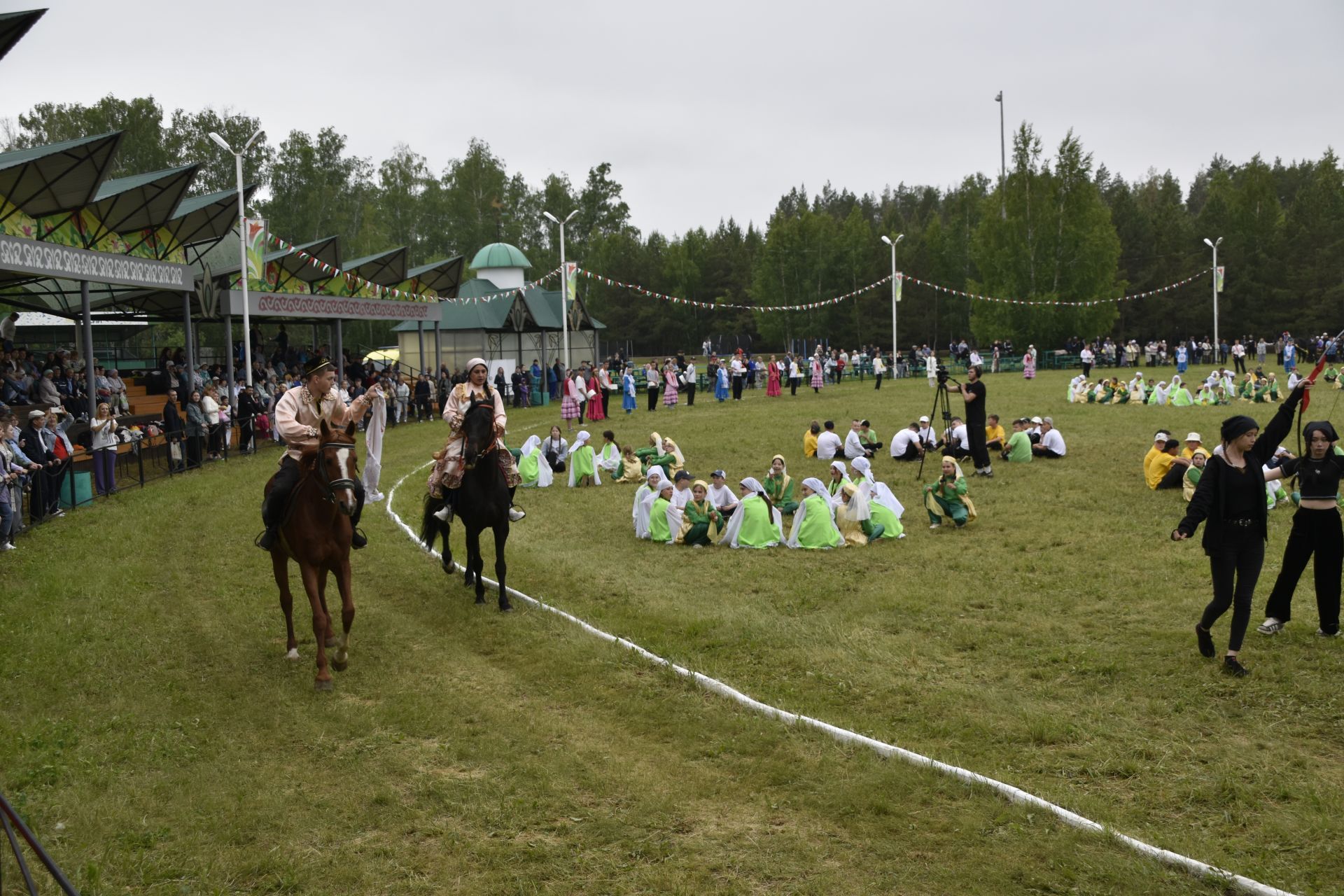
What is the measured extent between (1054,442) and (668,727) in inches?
657

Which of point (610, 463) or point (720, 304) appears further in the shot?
point (720, 304)

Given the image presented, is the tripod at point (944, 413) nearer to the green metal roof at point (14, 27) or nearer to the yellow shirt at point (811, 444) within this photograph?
the yellow shirt at point (811, 444)

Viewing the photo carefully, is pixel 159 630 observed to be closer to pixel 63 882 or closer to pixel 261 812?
pixel 261 812

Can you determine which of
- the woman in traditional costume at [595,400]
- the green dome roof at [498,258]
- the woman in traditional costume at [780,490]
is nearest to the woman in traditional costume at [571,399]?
the woman in traditional costume at [595,400]

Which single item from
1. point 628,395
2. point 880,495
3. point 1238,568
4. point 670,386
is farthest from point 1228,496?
point 670,386

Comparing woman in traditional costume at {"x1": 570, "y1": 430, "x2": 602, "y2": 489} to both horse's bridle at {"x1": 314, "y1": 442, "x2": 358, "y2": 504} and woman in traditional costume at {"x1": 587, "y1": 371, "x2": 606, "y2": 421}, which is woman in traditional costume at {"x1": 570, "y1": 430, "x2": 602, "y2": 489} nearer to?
woman in traditional costume at {"x1": 587, "y1": 371, "x2": 606, "y2": 421}

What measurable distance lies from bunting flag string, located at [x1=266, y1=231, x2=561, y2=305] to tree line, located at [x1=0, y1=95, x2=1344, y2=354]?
62.2 ft

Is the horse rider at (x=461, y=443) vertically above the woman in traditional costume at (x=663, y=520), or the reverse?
the horse rider at (x=461, y=443)

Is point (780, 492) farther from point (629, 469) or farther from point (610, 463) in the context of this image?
point (610, 463)

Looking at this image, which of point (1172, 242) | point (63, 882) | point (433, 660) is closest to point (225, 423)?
point (433, 660)

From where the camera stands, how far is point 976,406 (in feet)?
63.5

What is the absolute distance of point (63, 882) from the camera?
12.3 ft

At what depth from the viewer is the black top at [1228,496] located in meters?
8.23

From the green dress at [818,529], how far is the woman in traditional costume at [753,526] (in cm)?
33
